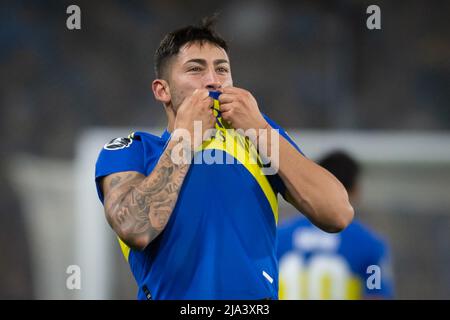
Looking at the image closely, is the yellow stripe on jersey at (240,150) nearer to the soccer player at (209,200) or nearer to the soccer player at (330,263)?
the soccer player at (209,200)

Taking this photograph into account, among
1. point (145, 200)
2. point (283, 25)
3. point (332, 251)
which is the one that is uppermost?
point (283, 25)

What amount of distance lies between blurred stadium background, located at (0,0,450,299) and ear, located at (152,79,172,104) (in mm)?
4558

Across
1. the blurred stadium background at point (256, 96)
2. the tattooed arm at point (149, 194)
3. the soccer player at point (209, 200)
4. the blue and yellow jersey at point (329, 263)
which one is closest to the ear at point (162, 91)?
the soccer player at point (209, 200)

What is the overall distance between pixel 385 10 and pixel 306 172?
6512mm

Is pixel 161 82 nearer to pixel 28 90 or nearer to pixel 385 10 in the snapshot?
pixel 28 90

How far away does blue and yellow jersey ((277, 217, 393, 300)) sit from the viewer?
457cm

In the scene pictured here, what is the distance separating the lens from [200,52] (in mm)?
2885

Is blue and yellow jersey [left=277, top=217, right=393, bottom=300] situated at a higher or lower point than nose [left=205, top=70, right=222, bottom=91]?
lower

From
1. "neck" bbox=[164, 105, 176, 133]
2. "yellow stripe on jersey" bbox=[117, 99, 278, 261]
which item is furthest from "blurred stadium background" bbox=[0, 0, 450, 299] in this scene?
"yellow stripe on jersey" bbox=[117, 99, 278, 261]

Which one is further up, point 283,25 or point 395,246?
point 283,25

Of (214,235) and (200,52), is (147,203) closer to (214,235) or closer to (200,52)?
(214,235)

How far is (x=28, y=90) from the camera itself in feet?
27.5

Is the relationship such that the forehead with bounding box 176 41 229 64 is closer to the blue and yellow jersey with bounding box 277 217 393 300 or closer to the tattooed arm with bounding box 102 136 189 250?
the tattooed arm with bounding box 102 136 189 250

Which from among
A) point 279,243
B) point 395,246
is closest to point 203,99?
point 279,243
